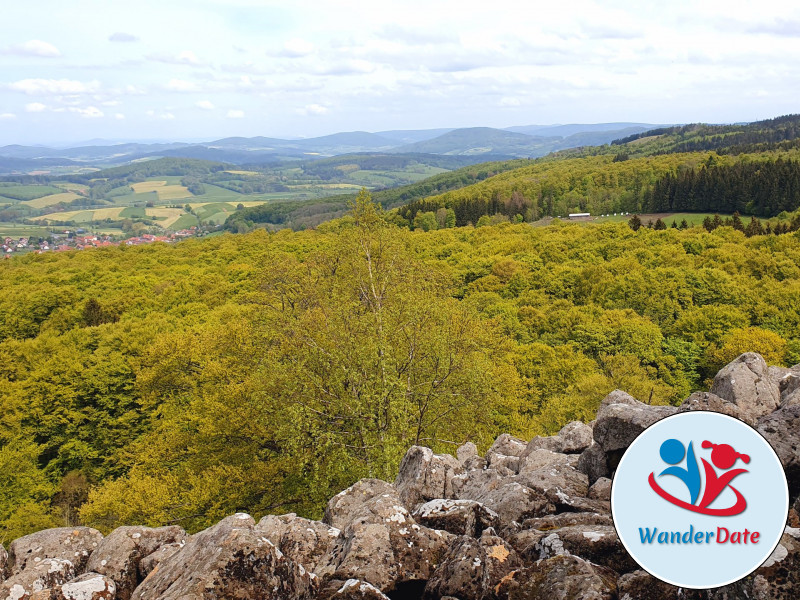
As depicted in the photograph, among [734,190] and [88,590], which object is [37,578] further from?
[734,190]

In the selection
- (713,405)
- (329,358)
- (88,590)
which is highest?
(713,405)

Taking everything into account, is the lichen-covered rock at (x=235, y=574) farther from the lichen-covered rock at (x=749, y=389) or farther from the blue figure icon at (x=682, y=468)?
the lichen-covered rock at (x=749, y=389)

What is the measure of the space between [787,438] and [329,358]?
68.3ft

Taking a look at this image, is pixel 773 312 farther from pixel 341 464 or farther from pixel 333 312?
pixel 341 464

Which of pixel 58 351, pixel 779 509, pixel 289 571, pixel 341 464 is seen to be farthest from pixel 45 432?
pixel 779 509

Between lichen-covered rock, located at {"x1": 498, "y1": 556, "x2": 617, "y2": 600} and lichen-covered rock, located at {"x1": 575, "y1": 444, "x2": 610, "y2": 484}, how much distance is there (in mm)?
6291

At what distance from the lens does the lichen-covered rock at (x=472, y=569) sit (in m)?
9.41

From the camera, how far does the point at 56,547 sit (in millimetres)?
13594

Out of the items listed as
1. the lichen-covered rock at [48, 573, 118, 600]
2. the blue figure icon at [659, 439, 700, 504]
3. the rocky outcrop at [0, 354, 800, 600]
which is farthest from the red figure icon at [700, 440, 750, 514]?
the lichen-covered rock at [48, 573, 118, 600]

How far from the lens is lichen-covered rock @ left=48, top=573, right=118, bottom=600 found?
11086 millimetres

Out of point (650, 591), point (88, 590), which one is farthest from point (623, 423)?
point (88, 590)

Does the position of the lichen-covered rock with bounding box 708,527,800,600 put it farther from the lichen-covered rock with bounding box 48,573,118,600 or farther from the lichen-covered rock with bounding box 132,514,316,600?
the lichen-covered rock with bounding box 48,573,118,600

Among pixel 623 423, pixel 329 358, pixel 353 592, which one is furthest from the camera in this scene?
pixel 329 358

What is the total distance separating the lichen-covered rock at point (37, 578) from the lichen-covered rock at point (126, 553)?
0.52 metres
